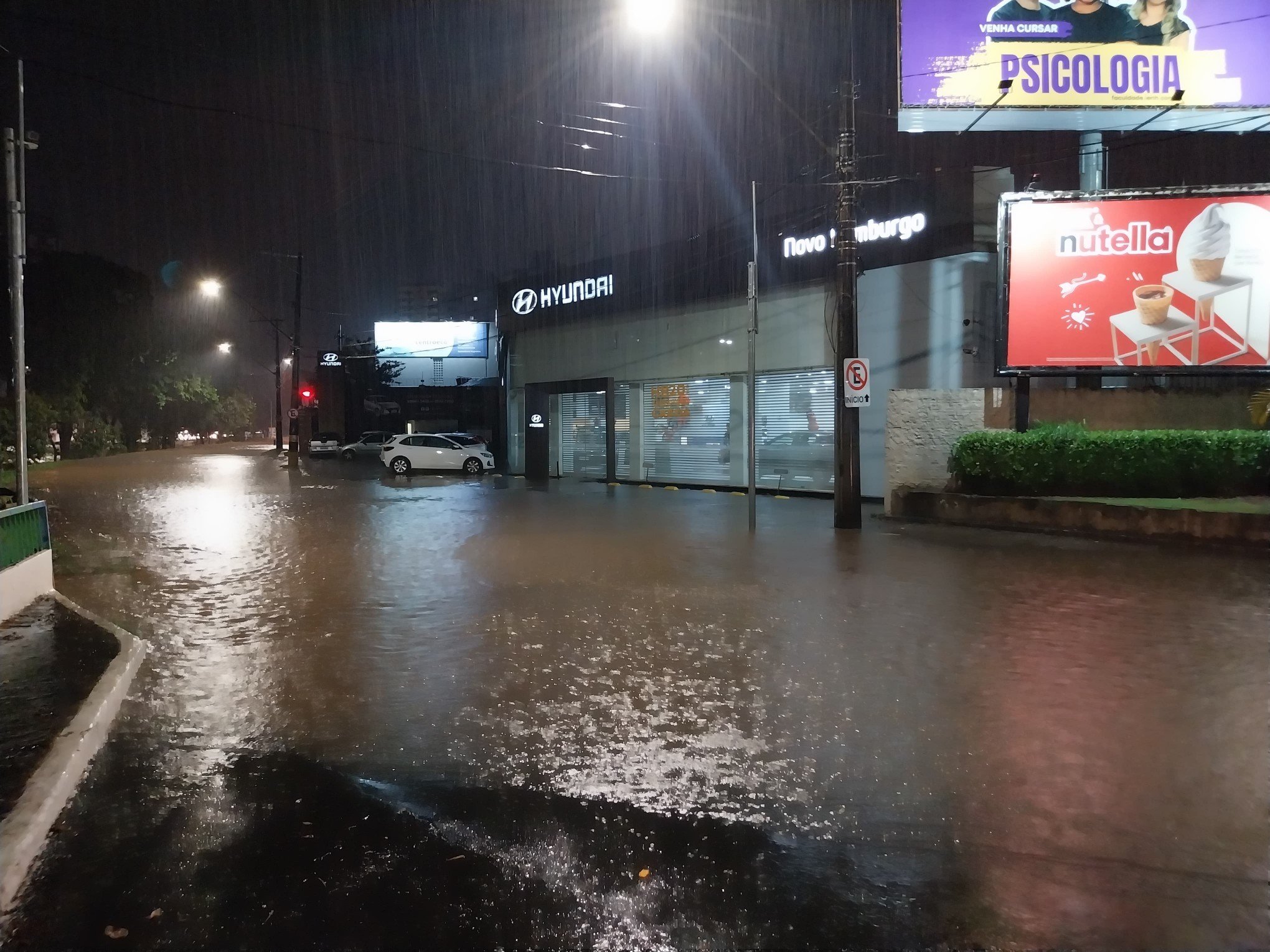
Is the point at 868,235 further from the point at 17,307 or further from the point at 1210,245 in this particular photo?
the point at 17,307

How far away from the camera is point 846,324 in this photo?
16.0 meters

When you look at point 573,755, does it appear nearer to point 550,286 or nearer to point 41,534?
point 41,534

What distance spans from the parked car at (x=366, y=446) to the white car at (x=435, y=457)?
1752cm

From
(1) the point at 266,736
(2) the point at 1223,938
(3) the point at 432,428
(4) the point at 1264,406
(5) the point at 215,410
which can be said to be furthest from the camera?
(5) the point at 215,410

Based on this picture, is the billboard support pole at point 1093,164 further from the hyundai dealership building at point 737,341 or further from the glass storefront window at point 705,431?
the glass storefront window at point 705,431

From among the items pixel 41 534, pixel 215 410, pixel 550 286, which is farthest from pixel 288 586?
pixel 215 410

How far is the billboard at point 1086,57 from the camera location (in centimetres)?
1777

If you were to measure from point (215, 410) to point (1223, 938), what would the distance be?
92426mm

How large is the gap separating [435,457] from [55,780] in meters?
30.5

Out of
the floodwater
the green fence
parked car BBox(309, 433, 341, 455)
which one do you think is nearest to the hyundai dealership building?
the floodwater

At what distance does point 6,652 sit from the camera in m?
7.65

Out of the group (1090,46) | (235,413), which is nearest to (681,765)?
(1090,46)

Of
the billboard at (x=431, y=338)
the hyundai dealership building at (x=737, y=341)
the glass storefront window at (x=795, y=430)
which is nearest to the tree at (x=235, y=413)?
the billboard at (x=431, y=338)

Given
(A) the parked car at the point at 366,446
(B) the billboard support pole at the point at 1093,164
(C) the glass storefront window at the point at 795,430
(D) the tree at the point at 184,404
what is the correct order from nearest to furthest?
(B) the billboard support pole at the point at 1093,164, (C) the glass storefront window at the point at 795,430, (A) the parked car at the point at 366,446, (D) the tree at the point at 184,404
